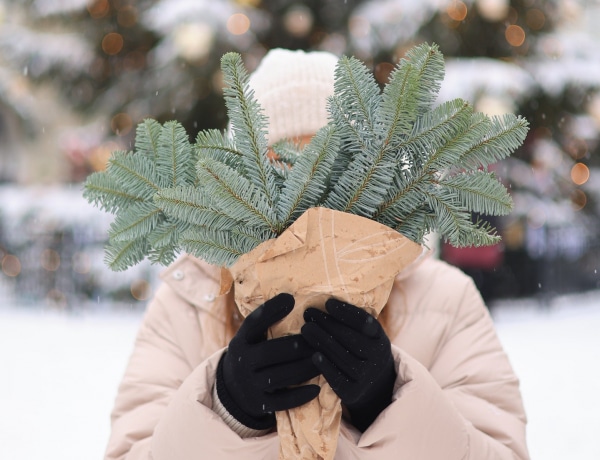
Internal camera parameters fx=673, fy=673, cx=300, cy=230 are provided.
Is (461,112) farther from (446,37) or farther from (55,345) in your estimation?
(55,345)

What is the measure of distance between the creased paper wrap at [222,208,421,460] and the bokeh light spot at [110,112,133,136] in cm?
683

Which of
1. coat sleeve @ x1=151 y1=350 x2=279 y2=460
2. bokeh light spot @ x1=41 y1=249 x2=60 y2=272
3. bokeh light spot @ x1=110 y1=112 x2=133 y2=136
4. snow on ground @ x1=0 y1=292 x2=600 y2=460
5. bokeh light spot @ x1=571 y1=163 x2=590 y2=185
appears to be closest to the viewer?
coat sleeve @ x1=151 y1=350 x2=279 y2=460

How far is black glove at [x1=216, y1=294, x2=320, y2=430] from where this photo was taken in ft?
3.51

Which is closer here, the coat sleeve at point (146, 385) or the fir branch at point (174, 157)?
the fir branch at point (174, 157)

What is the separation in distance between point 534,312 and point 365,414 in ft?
26.4

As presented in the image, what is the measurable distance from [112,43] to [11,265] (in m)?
4.65

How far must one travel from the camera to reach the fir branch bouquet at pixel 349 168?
1007mm

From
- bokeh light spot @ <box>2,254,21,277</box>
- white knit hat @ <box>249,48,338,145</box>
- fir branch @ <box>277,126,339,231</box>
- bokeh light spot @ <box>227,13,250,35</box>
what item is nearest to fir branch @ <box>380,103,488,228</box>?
fir branch @ <box>277,126,339,231</box>

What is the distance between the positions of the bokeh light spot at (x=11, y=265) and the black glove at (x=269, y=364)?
9.95 m

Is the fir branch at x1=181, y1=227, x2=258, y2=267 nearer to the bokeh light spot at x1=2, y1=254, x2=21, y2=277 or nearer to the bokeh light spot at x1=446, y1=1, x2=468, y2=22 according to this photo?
the bokeh light spot at x1=446, y1=1, x2=468, y2=22

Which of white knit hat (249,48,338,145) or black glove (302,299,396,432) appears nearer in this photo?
black glove (302,299,396,432)

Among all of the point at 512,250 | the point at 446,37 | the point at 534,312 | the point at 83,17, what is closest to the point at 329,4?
the point at 446,37

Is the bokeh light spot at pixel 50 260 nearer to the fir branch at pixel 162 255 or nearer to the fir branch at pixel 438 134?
the fir branch at pixel 162 255

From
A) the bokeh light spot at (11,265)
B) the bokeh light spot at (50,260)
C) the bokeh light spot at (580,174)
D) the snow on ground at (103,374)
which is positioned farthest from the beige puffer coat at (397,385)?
the bokeh light spot at (11,265)
